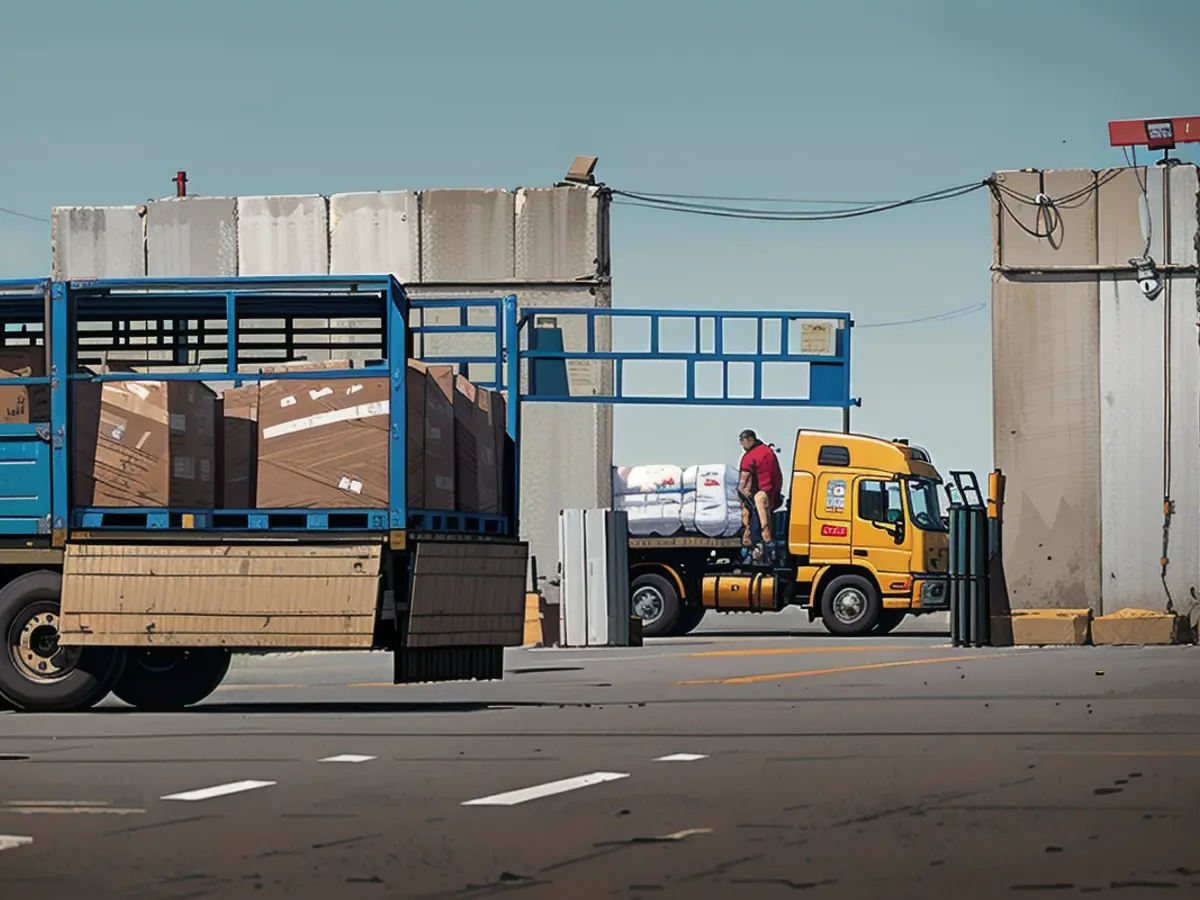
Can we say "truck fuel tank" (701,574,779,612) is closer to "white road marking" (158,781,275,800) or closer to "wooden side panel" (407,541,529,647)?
"wooden side panel" (407,541,529,647)

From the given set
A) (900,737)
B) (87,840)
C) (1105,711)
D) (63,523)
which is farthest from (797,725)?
(87,840)

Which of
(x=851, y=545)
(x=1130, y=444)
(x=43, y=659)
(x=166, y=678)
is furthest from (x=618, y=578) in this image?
(x=43, y=659)

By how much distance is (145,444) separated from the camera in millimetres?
15953

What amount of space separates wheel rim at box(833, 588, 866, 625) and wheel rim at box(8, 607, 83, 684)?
60.3ft

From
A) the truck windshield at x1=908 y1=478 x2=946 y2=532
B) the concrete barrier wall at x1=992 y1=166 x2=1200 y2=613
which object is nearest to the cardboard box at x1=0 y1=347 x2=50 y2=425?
the concrete barrier wall at x1=992 y1=166 x2=1200 y2=613

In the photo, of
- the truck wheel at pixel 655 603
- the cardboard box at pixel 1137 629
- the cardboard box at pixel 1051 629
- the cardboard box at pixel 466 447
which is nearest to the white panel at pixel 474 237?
the truck wheel at pixel 655 603

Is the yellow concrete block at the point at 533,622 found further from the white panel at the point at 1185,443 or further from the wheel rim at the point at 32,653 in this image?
the wheel rim at the point at 32,653

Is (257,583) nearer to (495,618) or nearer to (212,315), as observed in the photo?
(495,618)

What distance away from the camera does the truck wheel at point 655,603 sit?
34094 mm

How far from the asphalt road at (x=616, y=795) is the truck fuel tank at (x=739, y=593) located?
15162mm

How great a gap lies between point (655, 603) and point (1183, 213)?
9731 millimetres

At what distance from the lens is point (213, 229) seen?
3344 cm

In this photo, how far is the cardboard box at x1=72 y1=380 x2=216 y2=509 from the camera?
52.1 feet

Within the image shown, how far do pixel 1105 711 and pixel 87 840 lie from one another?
880 centimetres
